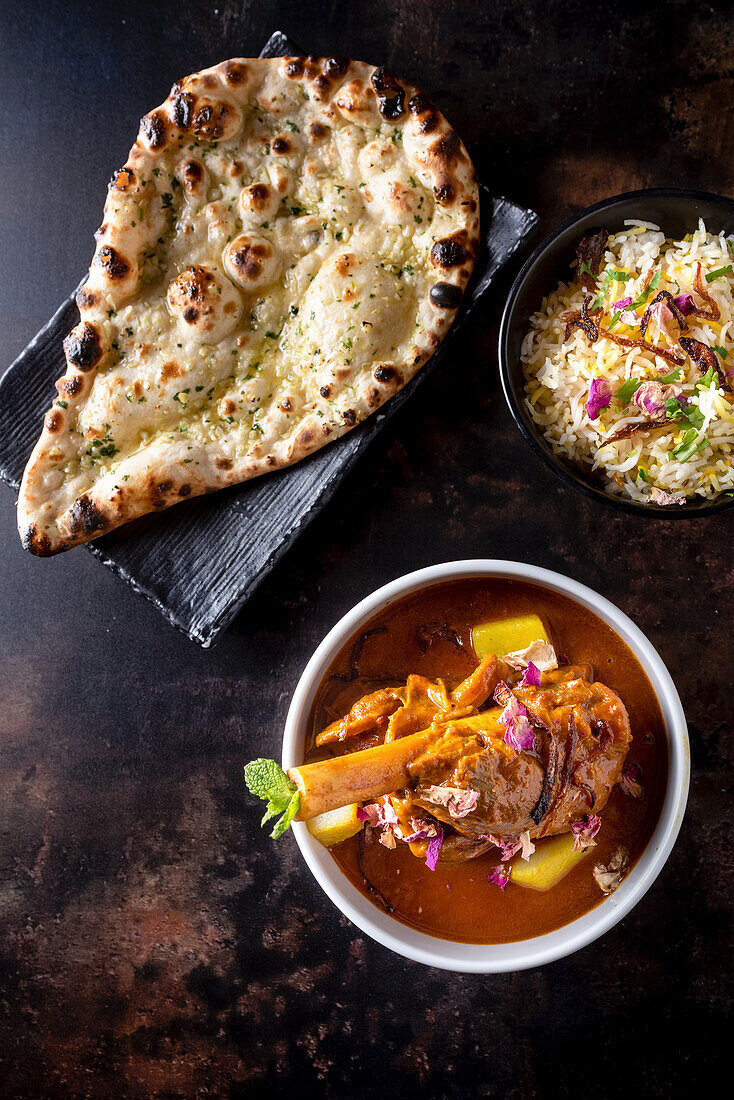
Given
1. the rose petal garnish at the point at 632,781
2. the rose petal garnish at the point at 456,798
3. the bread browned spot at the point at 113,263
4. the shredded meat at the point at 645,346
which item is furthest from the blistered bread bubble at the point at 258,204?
the rose petal garnish at the point at 632,781

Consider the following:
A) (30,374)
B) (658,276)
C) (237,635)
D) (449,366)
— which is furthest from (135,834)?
(658,276)

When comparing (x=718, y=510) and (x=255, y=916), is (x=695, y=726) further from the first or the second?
(x=255, y=916)

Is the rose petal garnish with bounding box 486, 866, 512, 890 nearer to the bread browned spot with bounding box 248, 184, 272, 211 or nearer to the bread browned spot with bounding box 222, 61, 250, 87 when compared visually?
the bread browned spot with bounding box 248, 184, 272, 211

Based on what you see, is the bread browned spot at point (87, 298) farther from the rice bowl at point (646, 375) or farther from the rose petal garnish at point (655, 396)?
Result: the rose petal garnish at point (655, 396)

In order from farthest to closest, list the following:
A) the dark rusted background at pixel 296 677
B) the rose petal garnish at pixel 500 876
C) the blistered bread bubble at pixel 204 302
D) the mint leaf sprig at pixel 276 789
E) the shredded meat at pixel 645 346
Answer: the dark rusted background at pixel 296 677, the blistered bread bubble at pixel 204 302, the rose petal garnish at pixel 500 876, the shredded meat at pixel 645 346, the mint leaf sprig at pixel 276 789

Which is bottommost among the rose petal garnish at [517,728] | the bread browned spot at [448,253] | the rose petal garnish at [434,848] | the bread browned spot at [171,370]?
the rose petal garnish at [434,848]

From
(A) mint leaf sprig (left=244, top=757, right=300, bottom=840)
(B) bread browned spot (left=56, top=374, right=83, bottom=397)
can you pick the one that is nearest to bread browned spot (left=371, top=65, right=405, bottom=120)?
(B) bread browned spot (left=56, top=374, right=83, bottom=397)

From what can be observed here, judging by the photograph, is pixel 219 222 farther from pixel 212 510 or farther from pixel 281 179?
pixel 212 510

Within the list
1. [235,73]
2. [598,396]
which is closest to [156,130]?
[235,73]
